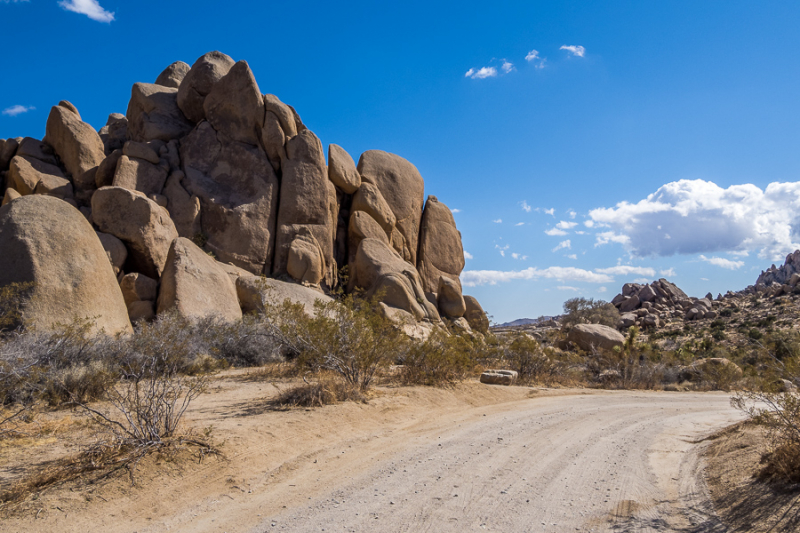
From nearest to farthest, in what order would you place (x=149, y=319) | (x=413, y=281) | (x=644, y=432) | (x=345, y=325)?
(x=644, y=432) → (x=345, y=325) → (x=149, y=319) → (x=413, y=281)

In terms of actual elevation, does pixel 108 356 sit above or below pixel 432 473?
above

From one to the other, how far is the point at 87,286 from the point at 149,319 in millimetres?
3651

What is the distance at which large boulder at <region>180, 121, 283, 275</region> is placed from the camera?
74.9 feet

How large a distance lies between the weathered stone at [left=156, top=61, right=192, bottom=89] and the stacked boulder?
141ft

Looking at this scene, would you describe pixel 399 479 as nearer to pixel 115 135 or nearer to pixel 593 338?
pixel 593 338

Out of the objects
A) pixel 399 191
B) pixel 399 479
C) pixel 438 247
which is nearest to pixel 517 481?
pixel 399 479

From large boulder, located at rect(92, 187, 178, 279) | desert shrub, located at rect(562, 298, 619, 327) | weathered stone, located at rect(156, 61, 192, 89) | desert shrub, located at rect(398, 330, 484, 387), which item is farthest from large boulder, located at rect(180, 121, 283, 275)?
desert shrub, located at rect(562, 298, 619, 327)

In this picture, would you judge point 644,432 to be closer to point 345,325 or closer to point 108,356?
point 345,325

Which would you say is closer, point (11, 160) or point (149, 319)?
point (149, 319)

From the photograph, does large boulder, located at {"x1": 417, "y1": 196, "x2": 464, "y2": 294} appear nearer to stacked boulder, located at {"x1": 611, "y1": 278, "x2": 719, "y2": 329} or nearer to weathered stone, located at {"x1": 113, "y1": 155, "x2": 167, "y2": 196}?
weathered stone, located at {"x1": 113, "y1": 155, "x2": 167, "y2": 196}

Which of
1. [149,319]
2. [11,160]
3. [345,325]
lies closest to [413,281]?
[149,319]

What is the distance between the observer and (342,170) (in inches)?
1105

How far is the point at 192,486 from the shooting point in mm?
5477

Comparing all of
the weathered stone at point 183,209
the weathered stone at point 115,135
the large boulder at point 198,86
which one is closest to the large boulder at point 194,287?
the weathered stone at point 183,209
